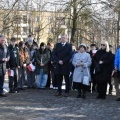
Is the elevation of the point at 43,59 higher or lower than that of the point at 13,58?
lower

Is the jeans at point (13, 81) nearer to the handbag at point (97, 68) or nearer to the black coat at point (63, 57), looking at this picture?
the black coat at point (63, 57)

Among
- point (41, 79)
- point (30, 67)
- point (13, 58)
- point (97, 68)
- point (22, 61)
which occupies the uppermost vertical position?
point (13, 58)

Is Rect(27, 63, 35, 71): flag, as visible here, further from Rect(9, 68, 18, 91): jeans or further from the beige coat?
the beige coat

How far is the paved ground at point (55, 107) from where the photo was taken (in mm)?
8906

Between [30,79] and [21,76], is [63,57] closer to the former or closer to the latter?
[21,76]

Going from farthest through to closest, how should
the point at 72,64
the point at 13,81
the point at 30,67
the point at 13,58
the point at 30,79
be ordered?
the point at 30,79
the point at 30,67
the point at 13,81
the point at 13,58
the point at 72,64

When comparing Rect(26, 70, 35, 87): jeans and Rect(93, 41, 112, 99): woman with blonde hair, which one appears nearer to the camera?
Rect(93, 41, 112, 99): woman with blonde hair

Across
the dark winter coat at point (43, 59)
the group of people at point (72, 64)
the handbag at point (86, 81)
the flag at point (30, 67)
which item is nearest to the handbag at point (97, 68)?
the group of people at point (72, 64)

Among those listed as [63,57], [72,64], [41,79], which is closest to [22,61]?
[41,79]

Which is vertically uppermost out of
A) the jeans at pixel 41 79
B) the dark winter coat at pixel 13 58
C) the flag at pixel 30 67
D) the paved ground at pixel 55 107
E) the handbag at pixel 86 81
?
the dark winter coat at pixel 13 58

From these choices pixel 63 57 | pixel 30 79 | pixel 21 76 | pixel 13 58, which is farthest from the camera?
pixel 30 79

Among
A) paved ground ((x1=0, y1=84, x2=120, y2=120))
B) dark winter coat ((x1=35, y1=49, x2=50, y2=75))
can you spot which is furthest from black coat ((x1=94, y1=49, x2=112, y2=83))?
dark winter coat ((x1=35, y1=49, x2=50, y2=75))

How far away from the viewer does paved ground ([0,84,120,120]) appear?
8906 mm

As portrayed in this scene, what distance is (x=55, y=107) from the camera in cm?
1015
